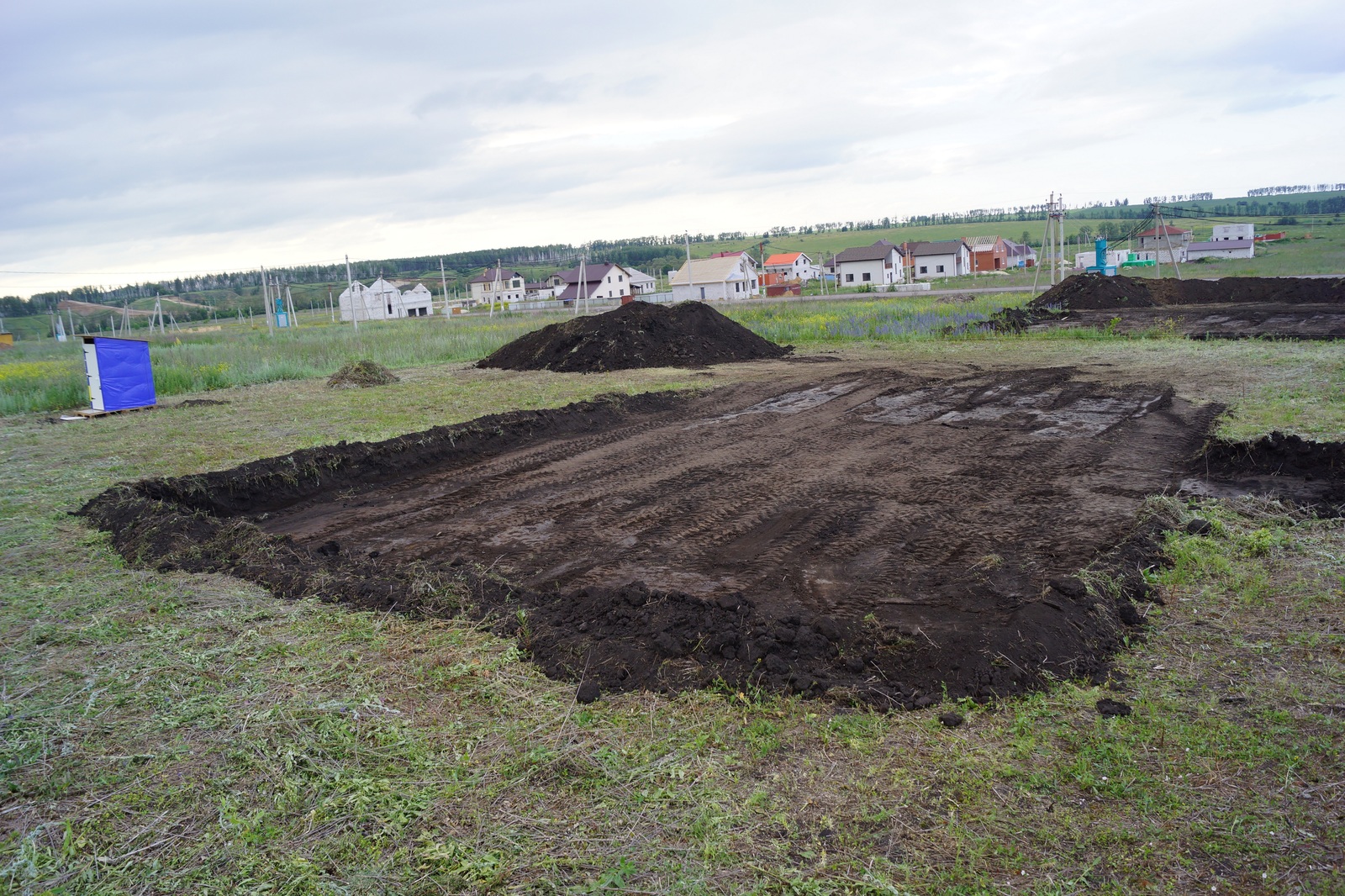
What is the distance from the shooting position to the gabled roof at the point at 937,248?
248ft

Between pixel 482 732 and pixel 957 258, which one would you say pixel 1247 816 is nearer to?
pixel 482 732

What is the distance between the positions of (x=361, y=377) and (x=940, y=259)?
71618 millimetres

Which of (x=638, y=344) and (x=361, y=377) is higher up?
(x=638, y=344)

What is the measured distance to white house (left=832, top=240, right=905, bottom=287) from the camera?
70562mm

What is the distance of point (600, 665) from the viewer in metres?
4.05

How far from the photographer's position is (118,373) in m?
13.1

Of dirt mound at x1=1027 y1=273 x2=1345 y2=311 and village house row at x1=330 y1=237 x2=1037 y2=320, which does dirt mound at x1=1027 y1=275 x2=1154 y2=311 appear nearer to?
dirt mound at x1=1027 y1=273 x2=1345 y2=311

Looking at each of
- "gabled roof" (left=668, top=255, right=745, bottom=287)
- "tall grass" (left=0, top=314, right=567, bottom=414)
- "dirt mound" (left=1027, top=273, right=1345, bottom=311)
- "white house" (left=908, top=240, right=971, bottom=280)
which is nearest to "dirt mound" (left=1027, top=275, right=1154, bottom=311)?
"dirt mound" (left=1027, top=273, right=1345, bottom=311)

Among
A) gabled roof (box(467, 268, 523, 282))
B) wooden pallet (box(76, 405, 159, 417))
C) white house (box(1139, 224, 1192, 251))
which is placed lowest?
wooden pallet (box(76, 405, 159, 417))

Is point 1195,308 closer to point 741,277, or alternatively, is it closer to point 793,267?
point 741,277

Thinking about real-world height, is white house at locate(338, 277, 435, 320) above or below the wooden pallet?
above

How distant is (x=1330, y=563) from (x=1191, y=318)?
795 inches

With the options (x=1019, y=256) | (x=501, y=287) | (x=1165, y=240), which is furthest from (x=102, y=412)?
(x=1019, y=256)

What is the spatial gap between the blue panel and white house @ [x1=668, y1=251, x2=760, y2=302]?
1959 inches
